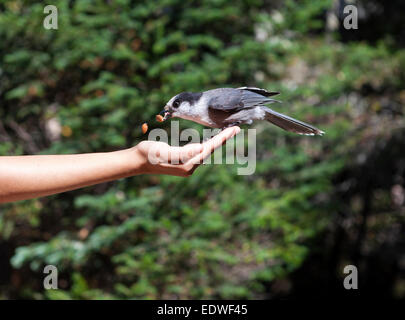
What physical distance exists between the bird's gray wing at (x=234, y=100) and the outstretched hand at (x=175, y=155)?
86mm

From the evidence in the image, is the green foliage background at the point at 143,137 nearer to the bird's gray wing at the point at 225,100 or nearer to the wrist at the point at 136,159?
the wrist at the point at 136,159

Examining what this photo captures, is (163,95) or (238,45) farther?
(238,45)

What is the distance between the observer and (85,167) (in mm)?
1706

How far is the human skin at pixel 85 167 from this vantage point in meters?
1.65

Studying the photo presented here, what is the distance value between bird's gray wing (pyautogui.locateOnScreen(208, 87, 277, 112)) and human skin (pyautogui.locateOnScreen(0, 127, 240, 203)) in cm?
9

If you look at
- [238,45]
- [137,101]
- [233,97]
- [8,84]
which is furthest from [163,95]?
[233,97]

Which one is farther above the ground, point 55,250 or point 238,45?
point 238,45

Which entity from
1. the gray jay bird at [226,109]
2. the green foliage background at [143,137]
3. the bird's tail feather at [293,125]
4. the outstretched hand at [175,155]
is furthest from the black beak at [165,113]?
the green foliage background at [143,137]

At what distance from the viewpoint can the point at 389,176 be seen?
5.70 metres

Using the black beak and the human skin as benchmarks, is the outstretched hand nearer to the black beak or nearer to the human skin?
the human skin

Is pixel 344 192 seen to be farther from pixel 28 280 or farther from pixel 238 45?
pixel 28 280

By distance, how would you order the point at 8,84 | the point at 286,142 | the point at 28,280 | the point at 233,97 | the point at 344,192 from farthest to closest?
the point at 344,192, the point at 286,142, the point at 28,280, the point at 8,84, the point at 233,97

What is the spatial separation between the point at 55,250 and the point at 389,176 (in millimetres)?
3847

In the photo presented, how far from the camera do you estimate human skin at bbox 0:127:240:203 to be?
5.42 feet
